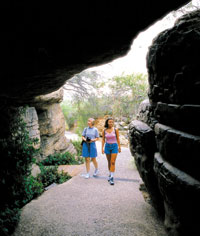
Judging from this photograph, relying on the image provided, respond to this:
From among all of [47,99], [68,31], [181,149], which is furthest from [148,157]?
[47,99]

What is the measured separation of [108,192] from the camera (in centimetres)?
414

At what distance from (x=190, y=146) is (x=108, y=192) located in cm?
312

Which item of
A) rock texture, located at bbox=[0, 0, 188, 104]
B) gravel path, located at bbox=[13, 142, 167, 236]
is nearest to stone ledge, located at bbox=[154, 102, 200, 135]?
rock texture, located at bbox=[0, 0, 188, 104]

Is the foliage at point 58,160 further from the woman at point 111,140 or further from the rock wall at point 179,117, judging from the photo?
the rock wall at point 179,117

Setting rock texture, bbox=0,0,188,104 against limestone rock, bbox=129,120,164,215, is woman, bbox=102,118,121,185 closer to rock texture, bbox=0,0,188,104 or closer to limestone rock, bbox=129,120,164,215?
limestone rock, bbox=129,120,164,215

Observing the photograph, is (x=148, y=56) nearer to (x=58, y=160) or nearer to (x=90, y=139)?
(x=90, y=139)

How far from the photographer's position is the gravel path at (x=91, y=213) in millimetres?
2691

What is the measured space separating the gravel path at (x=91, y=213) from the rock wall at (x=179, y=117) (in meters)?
1.04

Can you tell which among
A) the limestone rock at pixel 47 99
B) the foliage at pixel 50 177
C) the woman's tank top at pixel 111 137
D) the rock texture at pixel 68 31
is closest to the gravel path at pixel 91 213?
the foliage at pixel 50 177

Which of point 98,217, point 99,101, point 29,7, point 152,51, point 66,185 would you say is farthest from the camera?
point 99,101

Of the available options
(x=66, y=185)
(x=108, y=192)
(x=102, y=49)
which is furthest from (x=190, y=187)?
(x=66, y=185)

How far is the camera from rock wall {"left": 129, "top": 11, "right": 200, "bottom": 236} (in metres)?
1.52

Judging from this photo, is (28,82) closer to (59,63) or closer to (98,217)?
(59,63)

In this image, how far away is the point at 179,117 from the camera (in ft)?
5.79
